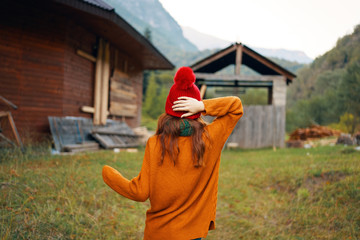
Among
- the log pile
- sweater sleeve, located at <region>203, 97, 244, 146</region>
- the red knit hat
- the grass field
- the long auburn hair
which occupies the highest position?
the red knit hat

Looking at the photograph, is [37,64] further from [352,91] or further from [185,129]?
[352,91]

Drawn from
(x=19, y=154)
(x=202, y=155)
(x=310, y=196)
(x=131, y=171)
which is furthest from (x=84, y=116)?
(x=202, y=155)

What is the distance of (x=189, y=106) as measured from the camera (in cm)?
165

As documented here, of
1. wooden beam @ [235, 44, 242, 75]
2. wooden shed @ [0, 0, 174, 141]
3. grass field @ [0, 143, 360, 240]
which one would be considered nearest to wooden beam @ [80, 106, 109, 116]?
wooden shed @ [0, 0, 174, 141]

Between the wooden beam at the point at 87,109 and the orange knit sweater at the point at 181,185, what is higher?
the wooden beam at the point at 87,109

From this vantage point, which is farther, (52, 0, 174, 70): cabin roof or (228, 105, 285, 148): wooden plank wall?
(228, 105, 285, 148): wooden plank wall

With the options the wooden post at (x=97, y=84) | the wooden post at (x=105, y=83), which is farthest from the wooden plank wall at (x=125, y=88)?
the wooden post at (x=97, y=84)

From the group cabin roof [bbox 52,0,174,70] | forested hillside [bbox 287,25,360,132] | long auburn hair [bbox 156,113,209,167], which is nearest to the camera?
long auburn hair [bbox 156,113,209,167]

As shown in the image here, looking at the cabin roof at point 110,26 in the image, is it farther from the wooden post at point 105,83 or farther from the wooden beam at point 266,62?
the wooden beam at point 266,62

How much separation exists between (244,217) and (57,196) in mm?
2543

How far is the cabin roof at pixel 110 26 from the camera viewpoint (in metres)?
6.50

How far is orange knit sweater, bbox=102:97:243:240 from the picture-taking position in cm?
163

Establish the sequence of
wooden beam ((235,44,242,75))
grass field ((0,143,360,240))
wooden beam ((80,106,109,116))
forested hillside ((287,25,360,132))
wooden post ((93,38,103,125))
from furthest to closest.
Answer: forested hillside ((287,25,360,132)) → wooden beam ((235,44,242,75)) → wooden post ((93,38,103,125)) → wooden beam ((80,106,109,116)) → grass field ((0,143,360,240))

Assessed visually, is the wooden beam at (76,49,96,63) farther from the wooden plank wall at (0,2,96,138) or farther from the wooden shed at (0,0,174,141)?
the wooden plank wall at (0,2,96,138)
